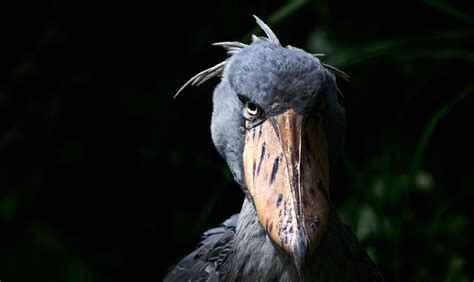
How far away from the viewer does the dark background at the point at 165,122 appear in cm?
332

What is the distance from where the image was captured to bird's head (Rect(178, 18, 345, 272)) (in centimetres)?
174

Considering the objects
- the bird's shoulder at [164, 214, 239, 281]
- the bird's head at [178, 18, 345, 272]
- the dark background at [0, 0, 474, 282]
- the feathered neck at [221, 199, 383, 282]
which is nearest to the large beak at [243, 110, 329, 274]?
the bird's head at [178, 18, 345, 272]

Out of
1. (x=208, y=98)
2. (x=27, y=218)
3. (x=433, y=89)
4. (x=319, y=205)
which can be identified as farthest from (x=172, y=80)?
(x=319, y=205)

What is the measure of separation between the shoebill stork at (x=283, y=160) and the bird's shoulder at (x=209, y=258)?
75 millimetres

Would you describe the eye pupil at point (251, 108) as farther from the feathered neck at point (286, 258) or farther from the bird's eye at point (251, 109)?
the feathered neck at point (286, 258)

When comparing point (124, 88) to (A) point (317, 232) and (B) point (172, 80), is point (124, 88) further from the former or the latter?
(A) point (317, 232)

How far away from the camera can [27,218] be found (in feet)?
10.7

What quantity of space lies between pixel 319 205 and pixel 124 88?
1.86m

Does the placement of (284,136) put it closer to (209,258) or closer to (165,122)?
(209,258)

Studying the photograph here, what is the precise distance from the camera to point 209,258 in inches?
90.1

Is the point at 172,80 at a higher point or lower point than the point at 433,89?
higher

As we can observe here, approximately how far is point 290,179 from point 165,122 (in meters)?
1.70

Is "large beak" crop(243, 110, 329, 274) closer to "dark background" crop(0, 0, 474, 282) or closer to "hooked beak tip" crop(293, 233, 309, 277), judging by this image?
"hooked beak tip" crop(293, 233, 309, 277)

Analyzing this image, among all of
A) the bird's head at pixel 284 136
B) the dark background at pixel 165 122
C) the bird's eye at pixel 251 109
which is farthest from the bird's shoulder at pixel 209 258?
the dark background at pixel 165 122
